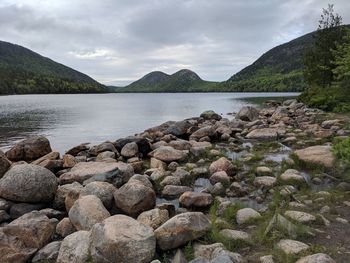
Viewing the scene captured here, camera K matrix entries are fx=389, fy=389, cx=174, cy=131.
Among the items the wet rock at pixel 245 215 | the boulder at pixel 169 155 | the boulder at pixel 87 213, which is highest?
the boulder at pixel 87 213

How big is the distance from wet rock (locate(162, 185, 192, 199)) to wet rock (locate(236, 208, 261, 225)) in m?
3.03

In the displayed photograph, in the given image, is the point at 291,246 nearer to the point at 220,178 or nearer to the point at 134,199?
the point at 134,199

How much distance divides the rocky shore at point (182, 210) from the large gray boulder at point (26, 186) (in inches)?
1.1

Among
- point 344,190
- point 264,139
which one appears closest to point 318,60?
point 264,139

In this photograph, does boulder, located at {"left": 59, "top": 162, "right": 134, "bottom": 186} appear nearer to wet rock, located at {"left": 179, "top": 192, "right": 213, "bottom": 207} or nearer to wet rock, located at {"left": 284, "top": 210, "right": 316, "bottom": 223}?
wet rock, located at {"left": 179, "top": 192, "right": 213, "bottom": 207}

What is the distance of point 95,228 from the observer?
7867 millimetres

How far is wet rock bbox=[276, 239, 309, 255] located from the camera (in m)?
7.40

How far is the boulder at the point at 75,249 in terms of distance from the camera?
769 cm

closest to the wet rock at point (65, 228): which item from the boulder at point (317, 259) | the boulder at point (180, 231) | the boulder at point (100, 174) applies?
the boulder at point (180, 231)

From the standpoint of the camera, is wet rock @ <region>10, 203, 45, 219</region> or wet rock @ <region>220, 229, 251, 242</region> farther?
wet rock @ <region>10, 203, 45, 219</region>

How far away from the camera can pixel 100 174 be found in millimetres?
12797

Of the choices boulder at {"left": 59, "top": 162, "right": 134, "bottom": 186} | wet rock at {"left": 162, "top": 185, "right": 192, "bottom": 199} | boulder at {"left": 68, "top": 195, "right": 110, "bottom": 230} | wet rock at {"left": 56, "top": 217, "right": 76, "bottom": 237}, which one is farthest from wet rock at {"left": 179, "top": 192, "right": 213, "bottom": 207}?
wet rock at {"left": 56, "top": 217, "right": 76, "bottom": 237}

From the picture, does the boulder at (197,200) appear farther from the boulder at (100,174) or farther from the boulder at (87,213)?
the boulder at (100,174)

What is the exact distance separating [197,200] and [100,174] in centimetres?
365
